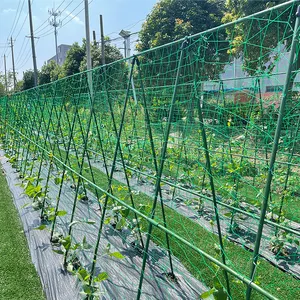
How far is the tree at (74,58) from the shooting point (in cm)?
2350


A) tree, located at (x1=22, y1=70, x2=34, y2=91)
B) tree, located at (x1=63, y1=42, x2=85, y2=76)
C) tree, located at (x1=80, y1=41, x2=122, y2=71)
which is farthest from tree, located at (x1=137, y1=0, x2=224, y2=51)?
tree, located at (x1=22, y1=70, x2=34, y2=91)

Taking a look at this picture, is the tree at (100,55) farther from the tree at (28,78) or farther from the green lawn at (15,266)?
the green lawn at (15,266)

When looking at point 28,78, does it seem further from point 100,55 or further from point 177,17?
point 177,17

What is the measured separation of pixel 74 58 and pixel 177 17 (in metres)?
11.4

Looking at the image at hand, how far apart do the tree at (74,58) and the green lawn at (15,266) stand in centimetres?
2128

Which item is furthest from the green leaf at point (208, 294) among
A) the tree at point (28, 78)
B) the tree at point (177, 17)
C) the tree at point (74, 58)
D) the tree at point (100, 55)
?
the tree at point (28, 78)

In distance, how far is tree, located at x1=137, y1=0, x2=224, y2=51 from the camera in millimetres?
14836

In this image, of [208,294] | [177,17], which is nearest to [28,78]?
[177,17]

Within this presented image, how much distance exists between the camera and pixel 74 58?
2359cm

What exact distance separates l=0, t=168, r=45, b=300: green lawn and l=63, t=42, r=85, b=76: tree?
21.3 m

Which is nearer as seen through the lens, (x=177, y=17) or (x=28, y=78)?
(x=177, y=17)

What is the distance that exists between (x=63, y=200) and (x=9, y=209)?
0.77 meters

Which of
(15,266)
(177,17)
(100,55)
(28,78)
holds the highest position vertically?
(177,17)

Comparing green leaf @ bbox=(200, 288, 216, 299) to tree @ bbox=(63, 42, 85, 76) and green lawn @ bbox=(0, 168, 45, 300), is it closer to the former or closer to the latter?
green lawn @ bbox=(0, 168, 45, 300)
